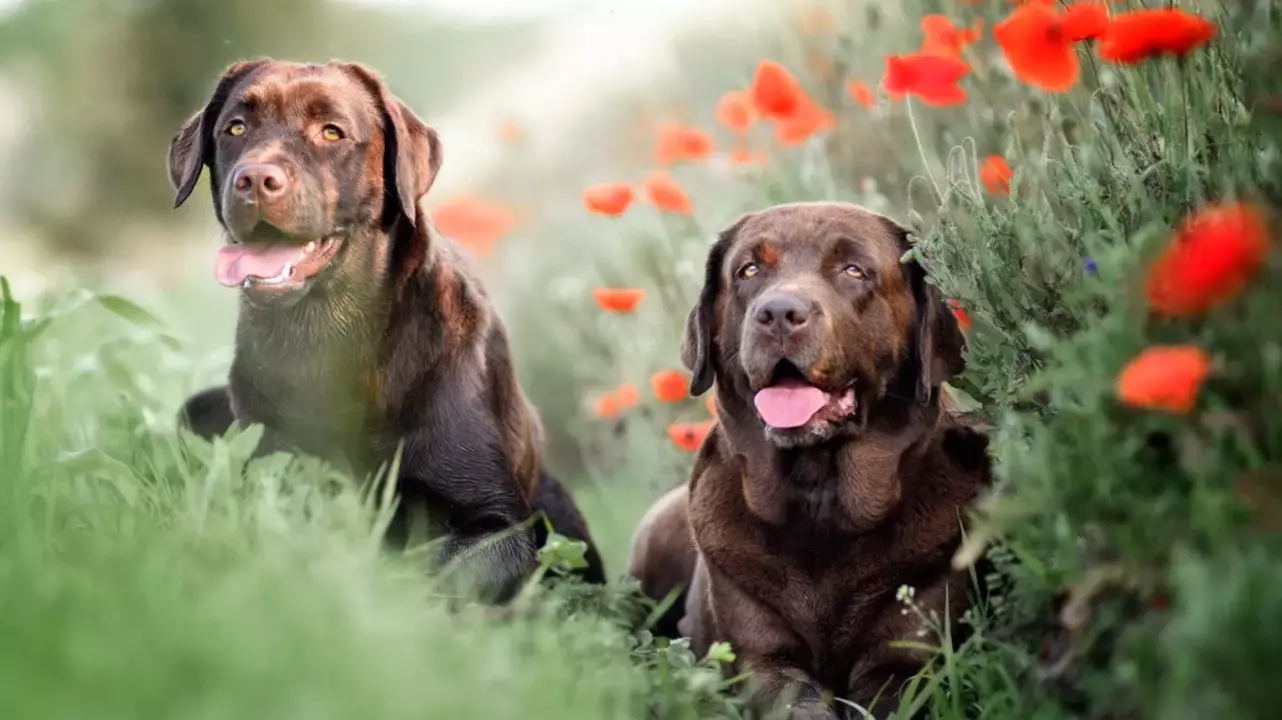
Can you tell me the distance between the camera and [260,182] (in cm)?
Result: 383

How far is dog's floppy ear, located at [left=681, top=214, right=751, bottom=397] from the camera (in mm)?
4141

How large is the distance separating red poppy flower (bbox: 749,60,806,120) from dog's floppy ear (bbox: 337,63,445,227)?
1.17 meters

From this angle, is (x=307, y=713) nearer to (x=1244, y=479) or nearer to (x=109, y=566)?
(x=109, y=566)

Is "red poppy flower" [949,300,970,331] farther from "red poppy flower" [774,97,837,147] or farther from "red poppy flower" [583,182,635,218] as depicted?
"red poppy flower" [583,182,635,218]

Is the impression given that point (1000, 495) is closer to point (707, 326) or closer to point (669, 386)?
point (707, 326)

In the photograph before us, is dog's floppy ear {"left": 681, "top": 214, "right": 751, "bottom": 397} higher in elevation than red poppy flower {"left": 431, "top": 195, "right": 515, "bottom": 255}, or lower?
higher

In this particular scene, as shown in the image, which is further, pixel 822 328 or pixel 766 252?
pixel 766 252

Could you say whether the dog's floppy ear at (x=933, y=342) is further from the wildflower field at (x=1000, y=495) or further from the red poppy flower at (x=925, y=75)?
the red poppy flower at (x=925, y=75)

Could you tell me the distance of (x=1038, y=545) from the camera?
9.39 ft

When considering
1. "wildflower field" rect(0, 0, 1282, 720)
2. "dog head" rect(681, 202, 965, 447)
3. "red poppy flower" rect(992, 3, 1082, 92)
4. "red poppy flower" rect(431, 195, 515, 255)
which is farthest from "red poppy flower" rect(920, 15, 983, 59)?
"red poppy flower" rect(431, 195, 515, 255)

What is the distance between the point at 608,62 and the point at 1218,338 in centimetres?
878

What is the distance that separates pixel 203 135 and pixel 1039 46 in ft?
8.40

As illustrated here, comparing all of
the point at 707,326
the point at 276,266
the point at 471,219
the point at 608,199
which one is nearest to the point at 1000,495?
the point at 707,326

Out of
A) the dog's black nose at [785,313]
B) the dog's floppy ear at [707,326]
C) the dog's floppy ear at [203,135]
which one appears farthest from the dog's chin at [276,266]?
the dog's black nose at [785,313]
